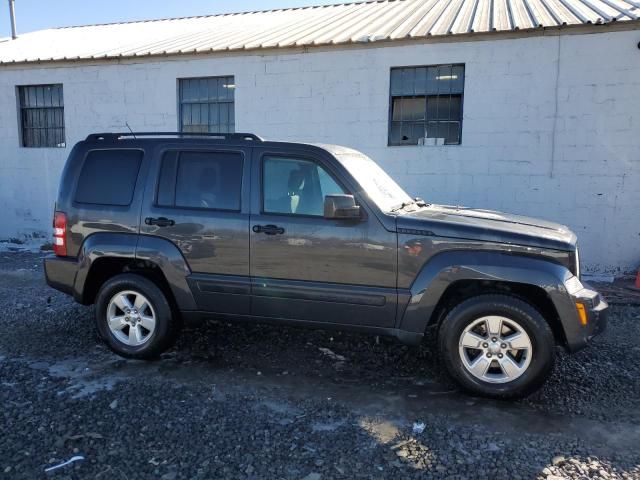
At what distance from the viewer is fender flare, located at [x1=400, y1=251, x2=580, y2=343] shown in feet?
11.8

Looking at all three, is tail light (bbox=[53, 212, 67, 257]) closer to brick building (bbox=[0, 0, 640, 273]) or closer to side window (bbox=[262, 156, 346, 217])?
side window (bbox=[262, 156, 346, 217])

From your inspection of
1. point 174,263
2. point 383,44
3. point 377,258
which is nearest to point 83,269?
point 174,263

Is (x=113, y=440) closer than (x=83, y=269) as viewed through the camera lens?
Yes

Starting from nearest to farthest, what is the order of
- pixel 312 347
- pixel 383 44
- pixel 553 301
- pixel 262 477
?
pixel 262 477 < pixel 553 301 < pixel 312 347 < pixel 383 44

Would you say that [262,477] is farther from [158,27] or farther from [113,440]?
[158,27]

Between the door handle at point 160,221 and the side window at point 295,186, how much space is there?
843mm

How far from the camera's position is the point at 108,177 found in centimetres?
456

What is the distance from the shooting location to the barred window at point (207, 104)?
9.72 meters

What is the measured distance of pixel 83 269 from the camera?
4.51m

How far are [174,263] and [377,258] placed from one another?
1759 millimetres

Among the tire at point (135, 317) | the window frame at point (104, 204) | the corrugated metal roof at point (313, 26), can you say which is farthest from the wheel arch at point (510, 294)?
the corrugated metal roof at point (313, 26)

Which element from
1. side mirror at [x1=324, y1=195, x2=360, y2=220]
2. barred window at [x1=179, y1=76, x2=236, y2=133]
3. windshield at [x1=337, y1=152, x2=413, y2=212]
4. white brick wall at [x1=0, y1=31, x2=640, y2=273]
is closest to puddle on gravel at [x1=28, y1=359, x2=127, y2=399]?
side mirror at [x1=324, y1=195, x2=360, y2=220]

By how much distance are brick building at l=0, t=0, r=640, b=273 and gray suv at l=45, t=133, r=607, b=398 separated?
4.07m

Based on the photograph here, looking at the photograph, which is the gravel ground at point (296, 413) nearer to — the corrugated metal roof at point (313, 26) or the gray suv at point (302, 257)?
the gray suv at point (302, 257)
